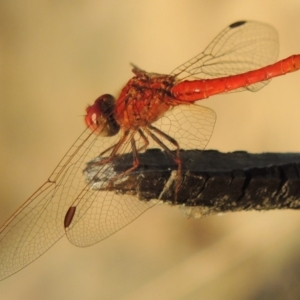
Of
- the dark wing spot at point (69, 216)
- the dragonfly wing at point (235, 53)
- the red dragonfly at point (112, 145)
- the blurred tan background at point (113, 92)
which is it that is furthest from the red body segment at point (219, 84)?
the blurred tan background at point (113, 92)

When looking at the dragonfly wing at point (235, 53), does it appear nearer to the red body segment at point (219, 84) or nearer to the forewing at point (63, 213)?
the red body segment at point (219, 84)

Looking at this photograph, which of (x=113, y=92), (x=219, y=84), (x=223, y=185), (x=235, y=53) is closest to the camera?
(x=223, y=185)

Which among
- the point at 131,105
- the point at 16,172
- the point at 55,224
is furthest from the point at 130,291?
the point at 131,105

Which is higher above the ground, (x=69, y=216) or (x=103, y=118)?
(x=103, y=118)

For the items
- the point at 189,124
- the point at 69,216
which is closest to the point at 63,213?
the point at 69,216

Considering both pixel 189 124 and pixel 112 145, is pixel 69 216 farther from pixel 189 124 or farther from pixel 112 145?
pixel 189 124

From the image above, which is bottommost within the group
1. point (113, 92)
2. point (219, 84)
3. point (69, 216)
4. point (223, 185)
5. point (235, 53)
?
point (223, 185)
